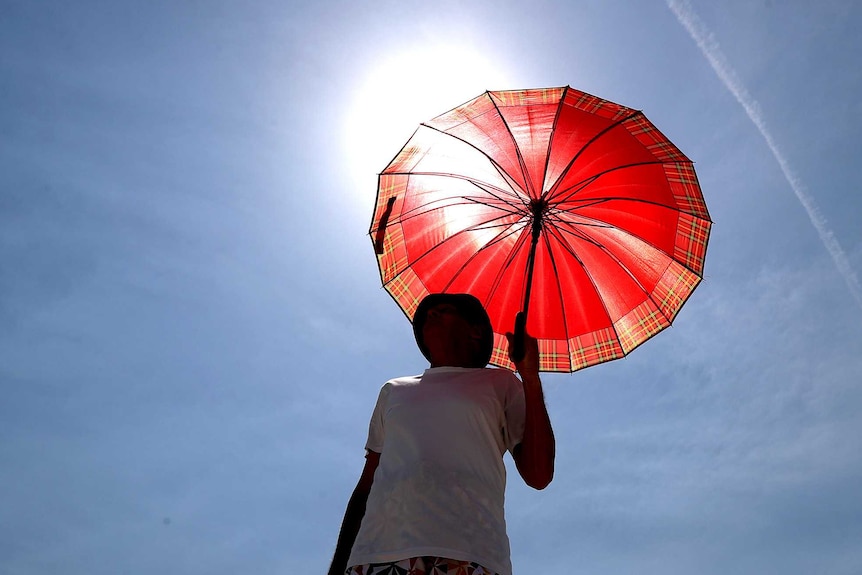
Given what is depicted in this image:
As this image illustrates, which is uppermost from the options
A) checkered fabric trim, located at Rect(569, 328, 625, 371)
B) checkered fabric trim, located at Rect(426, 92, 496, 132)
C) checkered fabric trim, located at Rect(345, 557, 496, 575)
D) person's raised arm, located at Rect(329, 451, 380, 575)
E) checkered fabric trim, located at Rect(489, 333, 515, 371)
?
checkered fabric trim, located at Rect(426, 92, 496, 132)

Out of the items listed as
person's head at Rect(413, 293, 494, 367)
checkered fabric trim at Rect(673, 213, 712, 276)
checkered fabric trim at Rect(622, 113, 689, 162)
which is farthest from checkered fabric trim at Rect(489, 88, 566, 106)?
person's head at Rect(413, 293, 494, 367)

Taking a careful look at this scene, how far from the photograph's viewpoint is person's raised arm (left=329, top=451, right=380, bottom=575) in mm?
3047

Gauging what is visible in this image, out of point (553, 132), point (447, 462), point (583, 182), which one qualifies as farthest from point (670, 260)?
point (447, 462)

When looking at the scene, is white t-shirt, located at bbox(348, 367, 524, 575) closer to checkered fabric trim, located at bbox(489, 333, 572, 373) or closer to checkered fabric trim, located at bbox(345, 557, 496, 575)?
checkered fabric trim, located at bbox(345, 557, 496, 575)

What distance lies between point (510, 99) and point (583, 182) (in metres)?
0.76

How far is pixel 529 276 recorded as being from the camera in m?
4.23

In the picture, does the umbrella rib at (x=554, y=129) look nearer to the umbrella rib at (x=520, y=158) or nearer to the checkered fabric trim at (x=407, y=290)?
the umbrella rib at (x=520, y=158)

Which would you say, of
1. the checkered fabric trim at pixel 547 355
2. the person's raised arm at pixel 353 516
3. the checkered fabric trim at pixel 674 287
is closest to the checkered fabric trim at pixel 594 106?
the checkered fabric trim at pixel 674 287

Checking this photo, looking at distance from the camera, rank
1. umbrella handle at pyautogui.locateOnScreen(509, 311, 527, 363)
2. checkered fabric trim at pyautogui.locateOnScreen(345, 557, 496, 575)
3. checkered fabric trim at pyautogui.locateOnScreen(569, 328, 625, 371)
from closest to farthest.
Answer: checkered fabric trim at pyautogui.locateOnScreen(345, 557, 496, 575) < umbrella handle at pyautogui.locateOnScreen(509, 311, 527, 363) < checkered fabric trim at pyautogui.locateOnScreen(569, 328, 625, 371)

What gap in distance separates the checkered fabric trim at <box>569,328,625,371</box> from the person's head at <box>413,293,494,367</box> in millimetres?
1328

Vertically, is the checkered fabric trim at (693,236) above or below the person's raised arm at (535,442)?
above

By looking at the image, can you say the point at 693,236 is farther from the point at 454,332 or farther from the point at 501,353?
the point at 454,332

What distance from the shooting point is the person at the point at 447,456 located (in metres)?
2.63

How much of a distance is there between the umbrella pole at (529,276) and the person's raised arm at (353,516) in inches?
33.5
